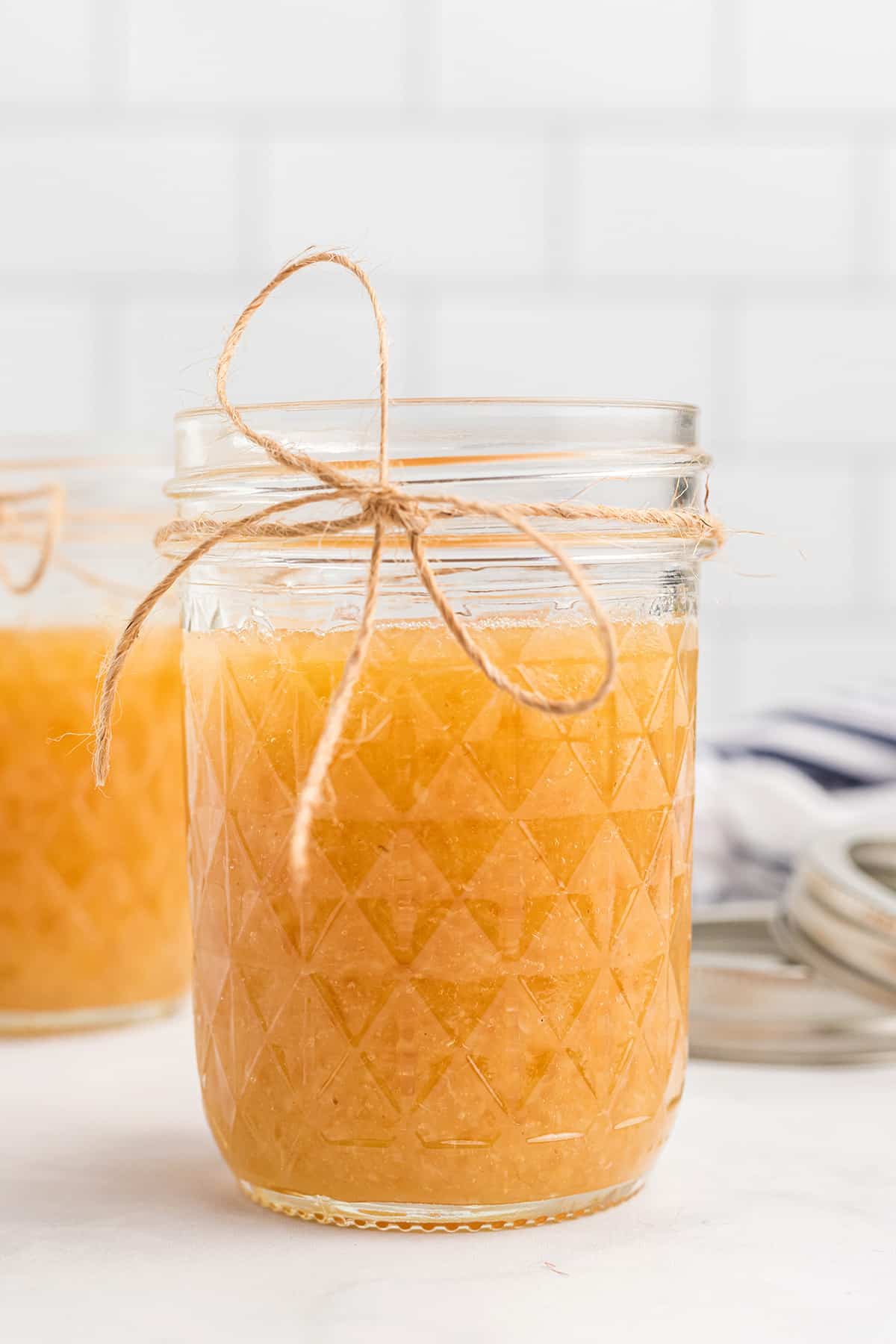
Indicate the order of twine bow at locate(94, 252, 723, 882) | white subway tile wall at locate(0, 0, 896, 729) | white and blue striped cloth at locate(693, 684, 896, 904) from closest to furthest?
twine bow at locate(94, 252, 723, 882) → white and blue striped cloth at locate(693, 684, 896, 904) → white subway tile wall at locate(0, 0, 896, 729)

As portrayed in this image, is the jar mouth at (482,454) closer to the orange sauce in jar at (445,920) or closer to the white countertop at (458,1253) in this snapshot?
the orange sauce in jar at (445,920)

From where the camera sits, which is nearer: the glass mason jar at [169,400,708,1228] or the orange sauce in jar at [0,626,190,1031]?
the glass mason jar at [169,400,708,1228]

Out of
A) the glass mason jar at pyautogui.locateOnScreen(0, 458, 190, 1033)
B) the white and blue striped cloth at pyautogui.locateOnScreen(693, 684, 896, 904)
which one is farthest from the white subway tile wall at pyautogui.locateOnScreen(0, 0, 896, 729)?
the glass mason jar at pyautogui.locateOnScreen(0, 458, 190, 1033)

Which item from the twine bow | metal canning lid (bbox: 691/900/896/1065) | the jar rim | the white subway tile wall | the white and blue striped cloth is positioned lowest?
metal canning lid (bbox: 691/900/896/1065)

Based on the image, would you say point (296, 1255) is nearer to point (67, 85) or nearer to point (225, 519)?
point (225, 519)

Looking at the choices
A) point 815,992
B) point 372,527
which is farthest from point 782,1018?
point 372,527

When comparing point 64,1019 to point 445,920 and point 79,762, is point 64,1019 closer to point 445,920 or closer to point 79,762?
point 79,762

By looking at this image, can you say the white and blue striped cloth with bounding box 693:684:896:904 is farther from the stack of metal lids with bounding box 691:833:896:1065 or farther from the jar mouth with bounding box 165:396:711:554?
the jar mouth with bounding box 165:396:711:554
